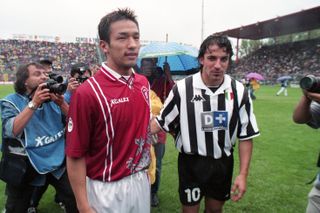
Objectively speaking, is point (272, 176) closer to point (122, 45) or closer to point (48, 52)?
point (122, 45)

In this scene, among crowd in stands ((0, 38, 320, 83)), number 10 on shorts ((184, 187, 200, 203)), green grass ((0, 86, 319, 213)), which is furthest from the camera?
crowd in stands ((0, 38, 320, 83))

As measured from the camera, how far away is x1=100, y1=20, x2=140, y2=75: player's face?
1.88 m

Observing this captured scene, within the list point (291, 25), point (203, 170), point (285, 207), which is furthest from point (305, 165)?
point (291, 25)

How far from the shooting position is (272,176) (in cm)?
527

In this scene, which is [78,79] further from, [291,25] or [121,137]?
[291,25]

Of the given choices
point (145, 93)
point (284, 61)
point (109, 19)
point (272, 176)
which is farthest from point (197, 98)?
point (284, 61)

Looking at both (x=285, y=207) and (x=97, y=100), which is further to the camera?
(x=285, y=207)

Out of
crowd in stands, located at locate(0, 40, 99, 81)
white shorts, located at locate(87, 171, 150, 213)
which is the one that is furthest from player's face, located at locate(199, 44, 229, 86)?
crowd in stands, located at locate(0, 40, 99, 81)

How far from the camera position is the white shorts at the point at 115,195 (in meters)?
1.92

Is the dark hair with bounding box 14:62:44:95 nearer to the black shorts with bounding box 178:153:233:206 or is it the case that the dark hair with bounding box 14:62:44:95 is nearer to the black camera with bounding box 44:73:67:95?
the black camera with bounding box 44:73:67:95

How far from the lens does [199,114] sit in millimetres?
2652

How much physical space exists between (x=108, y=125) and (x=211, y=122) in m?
1.09

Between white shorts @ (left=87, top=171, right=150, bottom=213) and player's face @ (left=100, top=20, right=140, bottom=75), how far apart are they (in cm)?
73

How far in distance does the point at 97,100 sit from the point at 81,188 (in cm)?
53
